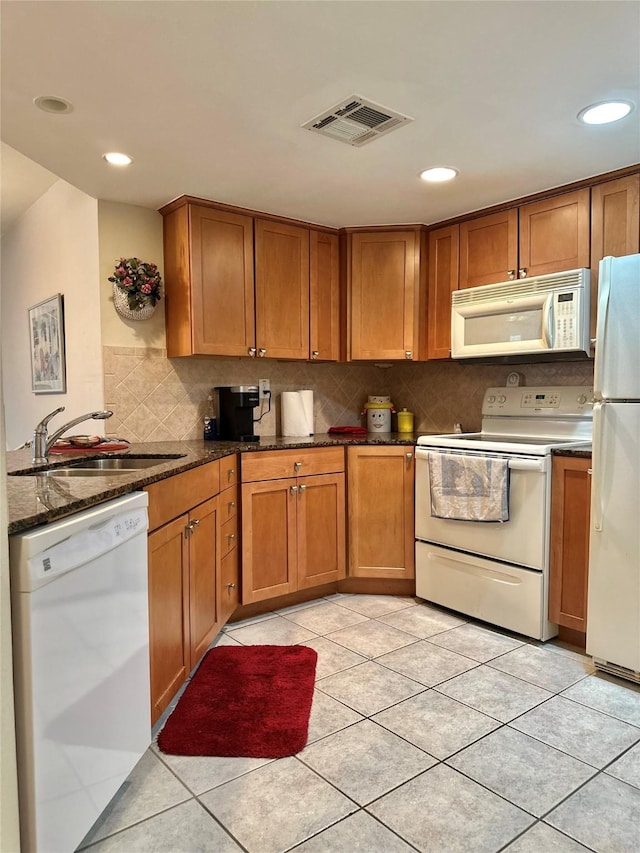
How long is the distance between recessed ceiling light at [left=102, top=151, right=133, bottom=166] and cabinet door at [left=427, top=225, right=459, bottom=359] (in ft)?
6.04

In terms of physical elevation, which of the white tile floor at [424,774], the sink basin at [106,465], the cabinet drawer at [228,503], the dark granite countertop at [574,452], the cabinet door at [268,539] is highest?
the dark granite countertop at [574,452]

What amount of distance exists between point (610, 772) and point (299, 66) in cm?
242

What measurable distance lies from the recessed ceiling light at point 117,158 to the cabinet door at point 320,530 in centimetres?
176

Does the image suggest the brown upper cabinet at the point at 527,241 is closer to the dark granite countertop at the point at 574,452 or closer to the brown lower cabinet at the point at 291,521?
the dark granite countertop at the point at 574,452

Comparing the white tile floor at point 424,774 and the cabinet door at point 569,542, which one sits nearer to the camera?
the white tile floor at point 424,774

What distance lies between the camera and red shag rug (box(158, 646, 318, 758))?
193 cm

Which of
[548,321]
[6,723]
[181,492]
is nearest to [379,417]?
[548,321]

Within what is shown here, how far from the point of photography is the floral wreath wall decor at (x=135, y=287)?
3010 millimetres

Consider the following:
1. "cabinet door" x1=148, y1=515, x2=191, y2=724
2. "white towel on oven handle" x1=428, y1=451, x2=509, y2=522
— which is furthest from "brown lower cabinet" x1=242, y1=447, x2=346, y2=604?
"cabinet door" x1=148, y1=515, x2=191, y2=724

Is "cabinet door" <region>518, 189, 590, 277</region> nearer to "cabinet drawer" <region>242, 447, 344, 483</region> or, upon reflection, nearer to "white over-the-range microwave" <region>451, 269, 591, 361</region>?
"white over-the-range microwave" <region>451, 269, 591, 361</region>

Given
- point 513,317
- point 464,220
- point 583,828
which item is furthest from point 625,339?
point 583,828

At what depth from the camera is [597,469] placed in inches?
94.1

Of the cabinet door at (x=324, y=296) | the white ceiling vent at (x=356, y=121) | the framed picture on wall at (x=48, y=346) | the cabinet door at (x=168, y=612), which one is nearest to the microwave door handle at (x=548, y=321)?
the white ceiling vent at (x=356, y=121)

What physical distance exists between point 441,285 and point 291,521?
169cm
